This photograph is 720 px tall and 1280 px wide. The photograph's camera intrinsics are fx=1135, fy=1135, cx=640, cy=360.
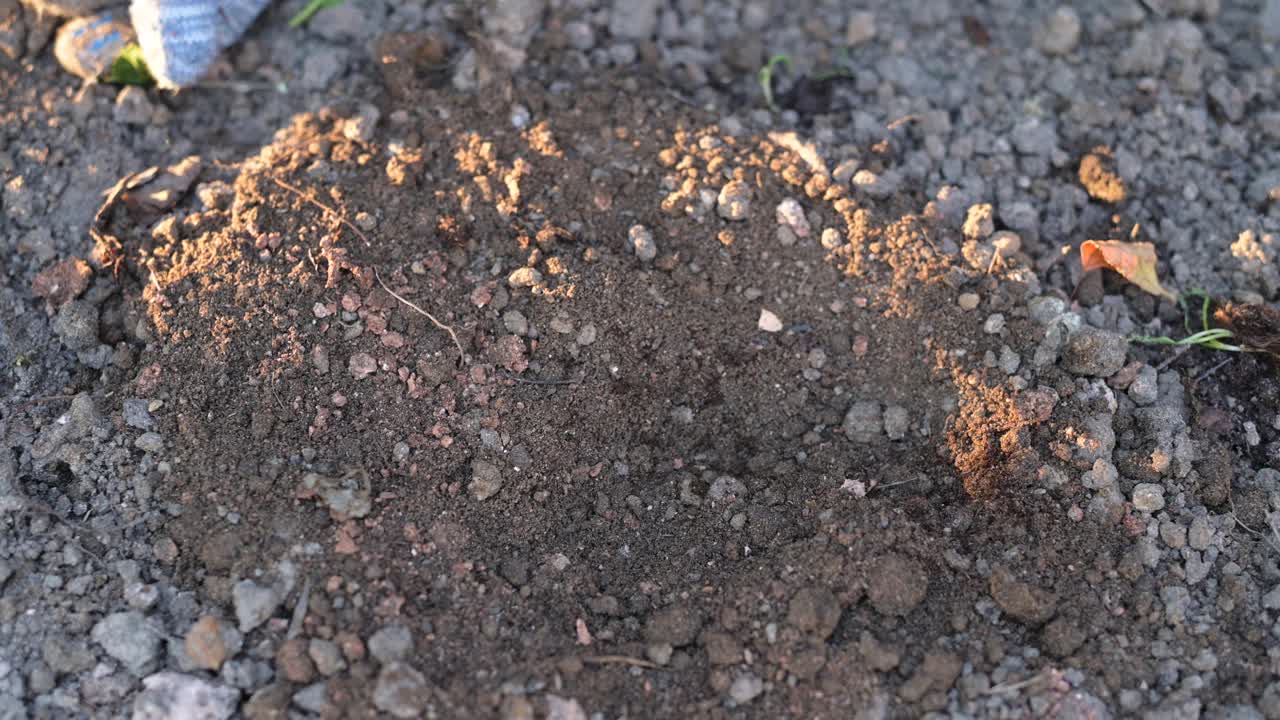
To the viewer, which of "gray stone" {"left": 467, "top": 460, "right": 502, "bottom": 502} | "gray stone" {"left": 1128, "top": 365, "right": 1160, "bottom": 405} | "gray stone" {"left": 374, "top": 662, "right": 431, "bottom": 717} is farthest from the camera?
"gray stone" {"left": 1128, "top": 365, "right": 1160, "bottom": 405}

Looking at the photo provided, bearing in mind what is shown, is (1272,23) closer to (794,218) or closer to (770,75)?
(770,75)

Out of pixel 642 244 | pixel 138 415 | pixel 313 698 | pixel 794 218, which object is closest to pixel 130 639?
pixel 313 698

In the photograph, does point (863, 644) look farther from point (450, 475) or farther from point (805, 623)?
point (450, 475)

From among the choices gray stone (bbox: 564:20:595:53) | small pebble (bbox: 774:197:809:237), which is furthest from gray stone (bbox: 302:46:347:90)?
small pebble (bbox: 774:197:809:237)

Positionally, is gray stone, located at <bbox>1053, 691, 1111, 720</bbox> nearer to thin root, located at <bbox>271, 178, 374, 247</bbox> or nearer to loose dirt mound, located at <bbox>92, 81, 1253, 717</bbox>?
loose dirt mound, located at <bbox>92, 81, 1253, 717</bbox>

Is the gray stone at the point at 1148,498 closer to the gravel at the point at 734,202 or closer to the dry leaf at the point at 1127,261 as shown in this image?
the dry leaf at the point at 1127,261

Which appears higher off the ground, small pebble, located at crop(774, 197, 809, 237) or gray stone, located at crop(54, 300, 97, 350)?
small pebble, located at crop(774, 197, 809, 237)

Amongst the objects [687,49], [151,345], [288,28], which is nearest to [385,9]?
[288,28]

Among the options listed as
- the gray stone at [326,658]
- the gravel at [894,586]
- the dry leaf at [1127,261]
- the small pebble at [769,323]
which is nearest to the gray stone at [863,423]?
the small pebble at [769,323]
